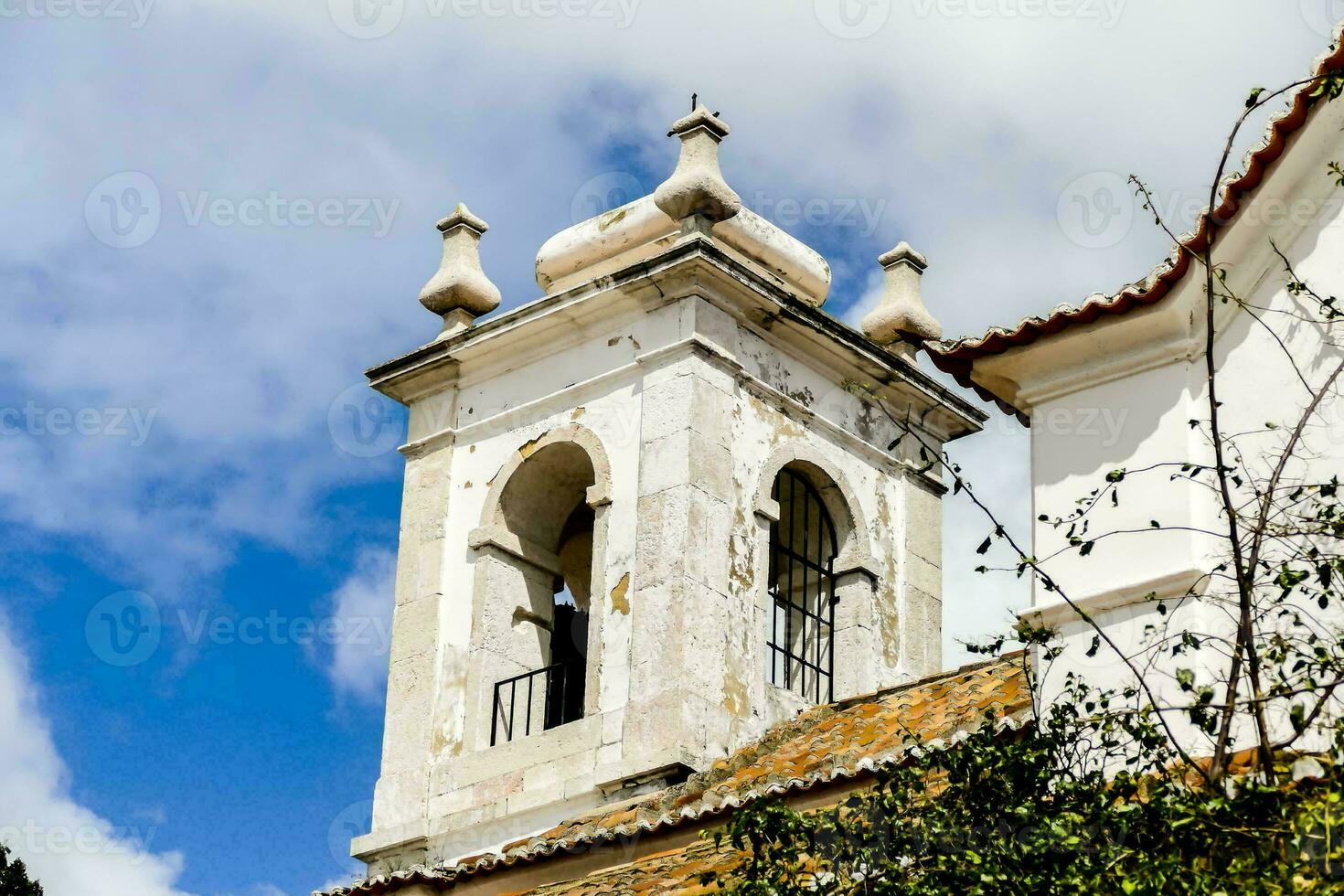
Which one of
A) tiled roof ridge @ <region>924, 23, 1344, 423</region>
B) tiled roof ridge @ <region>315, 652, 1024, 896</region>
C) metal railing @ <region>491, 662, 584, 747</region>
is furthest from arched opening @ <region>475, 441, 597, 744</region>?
tiled roof ridge @ <region>924, 23, 1344, 423</region>

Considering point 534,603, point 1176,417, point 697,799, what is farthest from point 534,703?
point 1176,417

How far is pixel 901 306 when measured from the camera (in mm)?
14961

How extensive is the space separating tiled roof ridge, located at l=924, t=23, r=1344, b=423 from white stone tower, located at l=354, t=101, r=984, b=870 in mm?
3802

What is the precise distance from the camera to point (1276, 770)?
6598 millimetres

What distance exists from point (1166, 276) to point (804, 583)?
232 inches

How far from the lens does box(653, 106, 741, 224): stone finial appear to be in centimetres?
1366

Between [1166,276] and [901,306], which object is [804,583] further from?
[1166,276]

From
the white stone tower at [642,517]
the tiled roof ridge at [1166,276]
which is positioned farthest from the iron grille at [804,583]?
the tiled roof ridge at [1166,276]

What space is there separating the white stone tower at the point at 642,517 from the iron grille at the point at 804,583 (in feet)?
0.06

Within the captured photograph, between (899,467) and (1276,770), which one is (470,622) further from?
(1276,770)

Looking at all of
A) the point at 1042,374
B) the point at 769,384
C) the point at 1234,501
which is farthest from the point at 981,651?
the point at 769,384

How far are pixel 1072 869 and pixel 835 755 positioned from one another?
168 inches

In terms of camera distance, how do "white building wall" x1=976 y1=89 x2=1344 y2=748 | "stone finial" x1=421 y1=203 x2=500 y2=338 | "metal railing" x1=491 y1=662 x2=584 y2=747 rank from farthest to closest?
"stone finial" x1=421 y1=203 x2=500 y2=338 → "metal railing" x1=491 y1=662 x2=584 y2=747 → "white building wall" x1=976 y1=89 x2=1344 y2=748

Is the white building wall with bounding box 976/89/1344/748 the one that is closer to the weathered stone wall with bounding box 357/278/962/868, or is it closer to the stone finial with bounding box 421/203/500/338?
the weathered stone wall with bounding box 357/278/962/868
